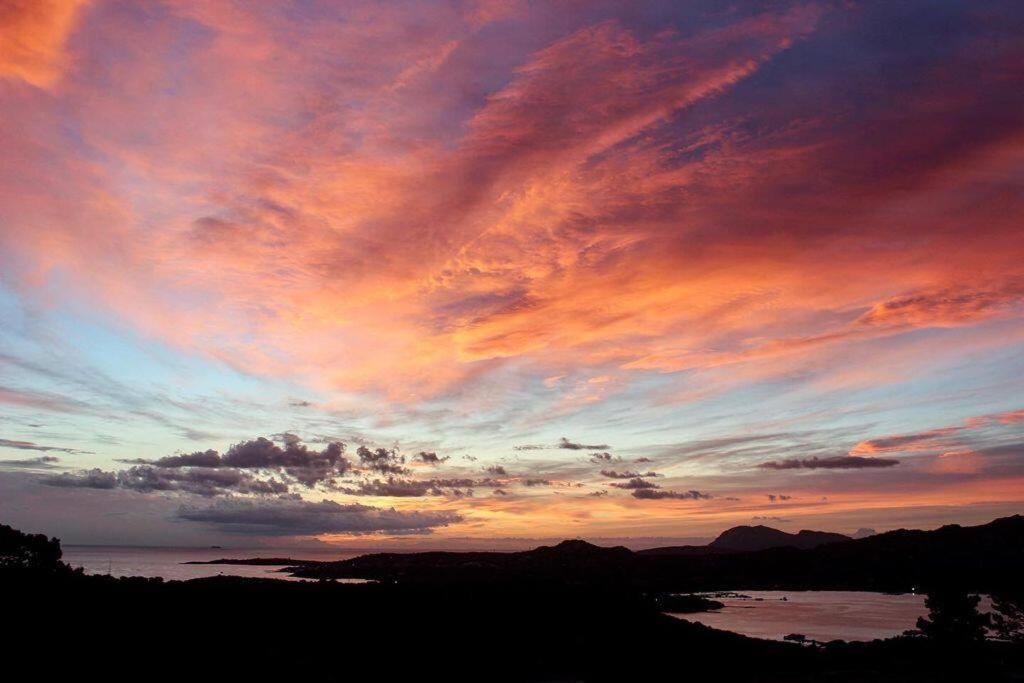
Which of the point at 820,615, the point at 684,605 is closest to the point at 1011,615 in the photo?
the point at 820,615

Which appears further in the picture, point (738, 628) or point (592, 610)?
point (738, 628)

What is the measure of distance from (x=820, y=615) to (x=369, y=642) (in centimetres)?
11541

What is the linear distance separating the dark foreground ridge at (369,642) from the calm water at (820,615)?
38.2 m

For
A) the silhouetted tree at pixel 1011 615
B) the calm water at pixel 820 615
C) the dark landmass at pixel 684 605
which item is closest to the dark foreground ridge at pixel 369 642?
the silhouetted tree at pixel 1011 615

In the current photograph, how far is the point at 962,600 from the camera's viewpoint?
68.6 metres

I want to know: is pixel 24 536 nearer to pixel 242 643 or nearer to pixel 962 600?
pixel 242 643

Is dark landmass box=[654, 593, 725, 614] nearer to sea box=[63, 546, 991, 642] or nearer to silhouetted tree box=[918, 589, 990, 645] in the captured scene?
sea box=[63, 546, 991, 642]

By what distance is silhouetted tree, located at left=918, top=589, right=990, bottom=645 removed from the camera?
66125mm

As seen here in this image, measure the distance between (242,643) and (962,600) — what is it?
69775 mm

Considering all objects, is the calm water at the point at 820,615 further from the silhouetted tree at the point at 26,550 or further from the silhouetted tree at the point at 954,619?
the silhouetted tree at the point at 26,550

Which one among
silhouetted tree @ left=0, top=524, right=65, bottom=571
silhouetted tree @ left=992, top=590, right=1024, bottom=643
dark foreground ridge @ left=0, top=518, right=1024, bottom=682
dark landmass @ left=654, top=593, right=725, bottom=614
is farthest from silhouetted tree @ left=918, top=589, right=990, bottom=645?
silhouetted tree @ left=0, top=524, right=65, bottom=571

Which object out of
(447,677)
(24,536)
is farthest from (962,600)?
(24,536)

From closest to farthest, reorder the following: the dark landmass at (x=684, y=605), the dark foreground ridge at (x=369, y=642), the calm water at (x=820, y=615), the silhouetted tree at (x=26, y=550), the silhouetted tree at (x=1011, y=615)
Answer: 1. the dark foreground ridge at (x=369, y=642)
2. the silhouetted tree at (x=1011, y=615)
3. the silhouetted tree at (x=26, y=550)
4. the calm water at (x=820, y=615)
5. the dark landmass at (x=684, y=605)

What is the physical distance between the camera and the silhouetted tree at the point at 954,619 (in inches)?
2603
